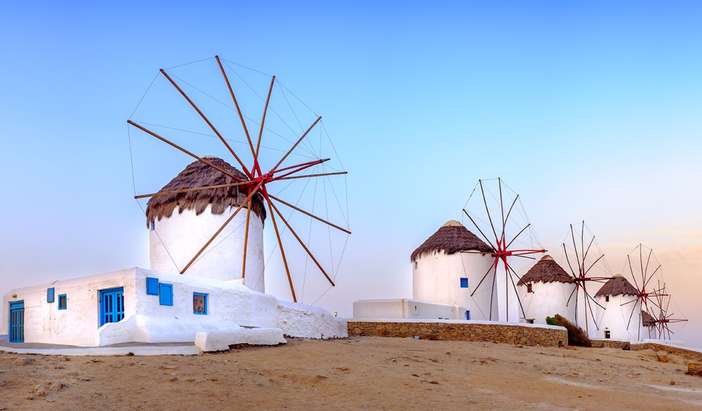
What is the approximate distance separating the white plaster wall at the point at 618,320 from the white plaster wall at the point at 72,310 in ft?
A: 118

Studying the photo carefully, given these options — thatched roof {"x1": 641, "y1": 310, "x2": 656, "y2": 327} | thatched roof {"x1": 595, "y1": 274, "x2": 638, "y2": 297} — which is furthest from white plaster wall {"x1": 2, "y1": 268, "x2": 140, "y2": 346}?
thatched roof {"x1": 641, "y1": 310, "x2": 656, "y2": 327}

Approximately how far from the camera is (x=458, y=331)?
25.2m

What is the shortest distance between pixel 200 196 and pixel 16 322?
6.66 m

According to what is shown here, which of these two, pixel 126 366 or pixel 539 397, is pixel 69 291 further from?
pixel 539 397

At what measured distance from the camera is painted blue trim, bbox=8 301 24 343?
18922 millimetres

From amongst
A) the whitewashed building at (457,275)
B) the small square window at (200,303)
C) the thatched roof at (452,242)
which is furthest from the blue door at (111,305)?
the thatched roof at (452,242)

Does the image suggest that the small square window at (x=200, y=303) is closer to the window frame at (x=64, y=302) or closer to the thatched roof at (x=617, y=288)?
the window frame at (x=64, y=302)

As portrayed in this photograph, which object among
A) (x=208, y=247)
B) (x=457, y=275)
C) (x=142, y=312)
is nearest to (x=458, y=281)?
(x=457, y=275)

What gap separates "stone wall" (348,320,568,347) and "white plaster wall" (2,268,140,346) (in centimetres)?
1189

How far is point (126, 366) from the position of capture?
1095cm

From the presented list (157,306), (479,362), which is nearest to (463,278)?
(479,362)

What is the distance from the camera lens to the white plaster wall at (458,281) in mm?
32031

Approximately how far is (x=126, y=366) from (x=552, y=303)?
109 ft

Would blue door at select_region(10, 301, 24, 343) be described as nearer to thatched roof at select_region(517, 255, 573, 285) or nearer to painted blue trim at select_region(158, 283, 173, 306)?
painted blue trim at select_region(158, 283, 173, 306)
